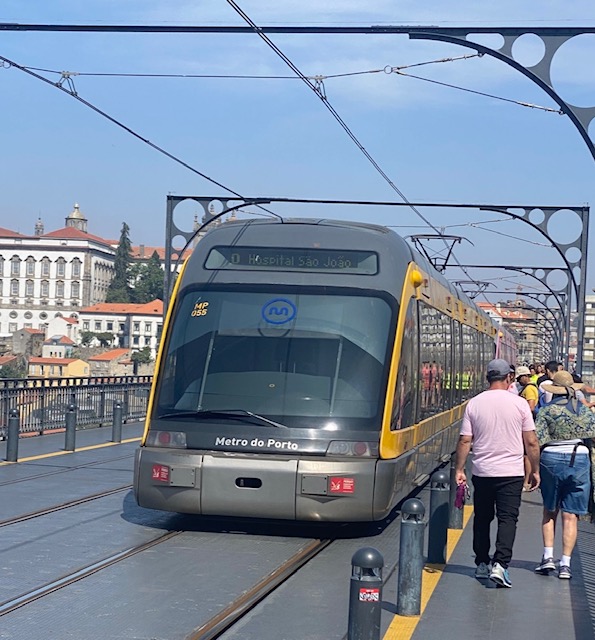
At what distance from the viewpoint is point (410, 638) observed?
7016 mm

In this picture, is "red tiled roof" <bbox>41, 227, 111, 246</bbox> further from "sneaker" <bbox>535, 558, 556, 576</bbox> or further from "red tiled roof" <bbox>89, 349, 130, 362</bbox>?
"sneaker" <bbox>535, 558, 556, 576</bbox>

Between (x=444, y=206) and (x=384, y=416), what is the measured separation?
1579 centimetres

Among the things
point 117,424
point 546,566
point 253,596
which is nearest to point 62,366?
point 117,424

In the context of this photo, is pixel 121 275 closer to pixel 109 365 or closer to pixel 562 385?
pixel 109 365

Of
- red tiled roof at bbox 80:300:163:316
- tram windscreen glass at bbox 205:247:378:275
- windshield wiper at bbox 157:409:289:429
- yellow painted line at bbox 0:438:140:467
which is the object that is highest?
red tiled roof at bbox 80:300:163:316

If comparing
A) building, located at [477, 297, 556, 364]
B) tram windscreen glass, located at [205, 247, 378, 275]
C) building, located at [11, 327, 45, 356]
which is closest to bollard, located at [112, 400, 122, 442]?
tram windscreen glass, located at [205, 247, 378, 275]

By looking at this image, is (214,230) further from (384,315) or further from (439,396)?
(439,396)

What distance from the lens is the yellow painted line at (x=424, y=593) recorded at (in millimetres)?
7160

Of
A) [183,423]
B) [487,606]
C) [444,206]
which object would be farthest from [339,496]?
[444,206]

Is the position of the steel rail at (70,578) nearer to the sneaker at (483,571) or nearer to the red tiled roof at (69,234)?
the sneaker at (483,571)

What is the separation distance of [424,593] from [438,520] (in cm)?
111

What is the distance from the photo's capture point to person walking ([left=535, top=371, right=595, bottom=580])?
8.91m

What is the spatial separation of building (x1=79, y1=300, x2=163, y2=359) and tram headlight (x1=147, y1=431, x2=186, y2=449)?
164m

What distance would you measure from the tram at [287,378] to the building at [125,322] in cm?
16348
